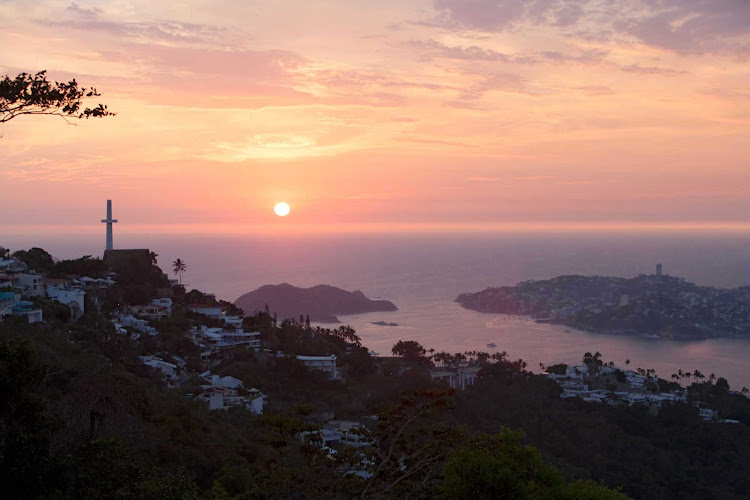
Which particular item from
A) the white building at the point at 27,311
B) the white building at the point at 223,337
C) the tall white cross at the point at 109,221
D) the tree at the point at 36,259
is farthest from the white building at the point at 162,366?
the tall white cross at the point at 109,221

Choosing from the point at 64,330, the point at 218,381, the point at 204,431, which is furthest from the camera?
the point at 218,381

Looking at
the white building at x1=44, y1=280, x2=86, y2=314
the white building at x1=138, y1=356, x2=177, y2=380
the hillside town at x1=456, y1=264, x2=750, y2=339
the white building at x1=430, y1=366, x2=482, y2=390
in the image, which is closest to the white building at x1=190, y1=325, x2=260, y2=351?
the white building at x1=138, y1=356, x2=177, y2=380

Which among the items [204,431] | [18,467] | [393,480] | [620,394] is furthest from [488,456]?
[620,394]

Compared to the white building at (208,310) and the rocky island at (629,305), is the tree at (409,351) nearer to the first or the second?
the white building at (208,310)

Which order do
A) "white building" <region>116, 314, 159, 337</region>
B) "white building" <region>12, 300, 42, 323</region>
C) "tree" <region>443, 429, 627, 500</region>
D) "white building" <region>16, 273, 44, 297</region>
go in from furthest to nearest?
"white building" <region>116, 314, 159, 337</region>
"white building" <region>16, 273, 44, 297</region>
"white building" <region>12, 300, 42, 323</region>
"tree" <region>443, 429, 627, 500</region>

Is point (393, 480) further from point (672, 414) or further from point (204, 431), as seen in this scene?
point (672, 414)

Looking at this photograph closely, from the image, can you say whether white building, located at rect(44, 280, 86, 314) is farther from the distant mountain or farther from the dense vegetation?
the distant mountain

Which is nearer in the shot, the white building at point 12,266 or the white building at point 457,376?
the white building at point 12,266

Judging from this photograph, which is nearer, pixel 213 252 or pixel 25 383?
pixel 25 383
